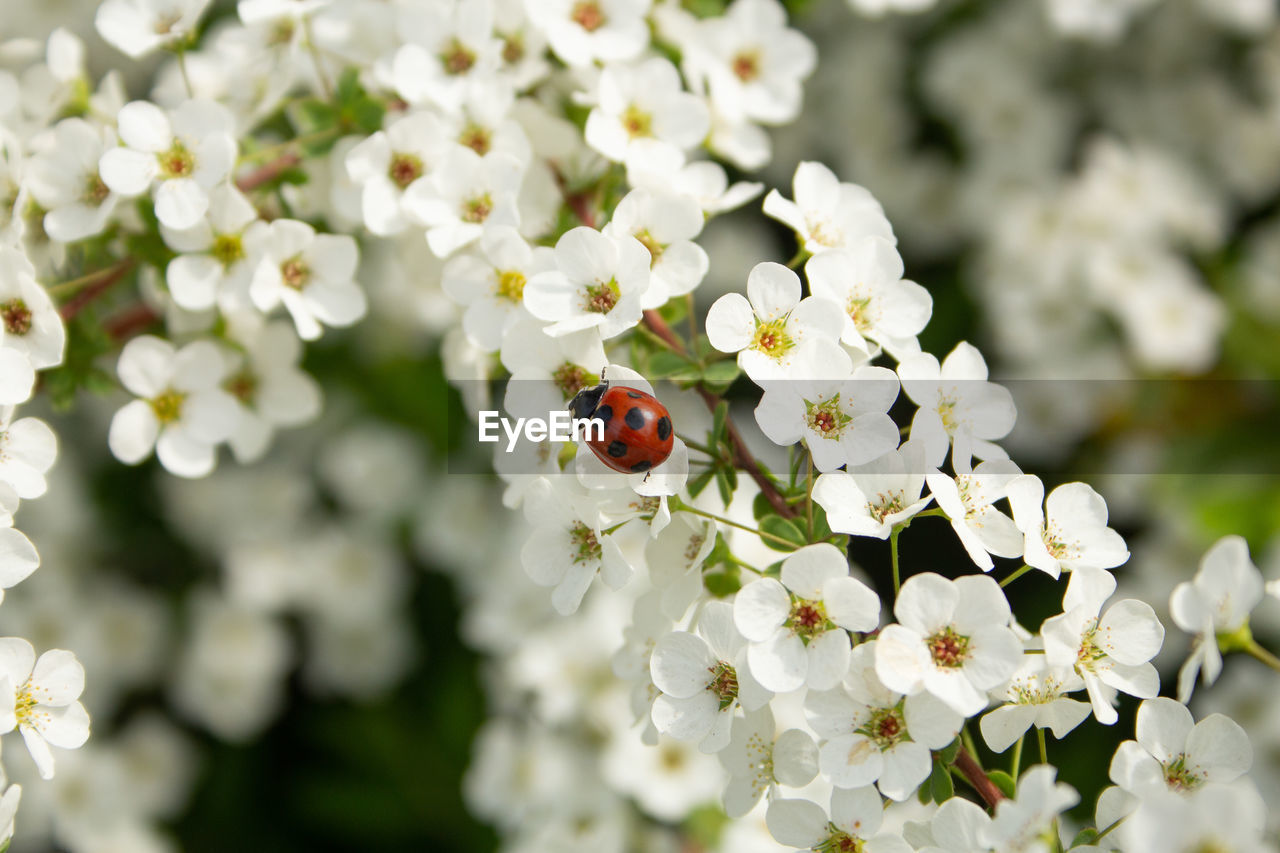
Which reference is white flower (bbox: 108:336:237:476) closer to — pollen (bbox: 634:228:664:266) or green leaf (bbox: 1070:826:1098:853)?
pollen (bbox: 634:228:664:266)

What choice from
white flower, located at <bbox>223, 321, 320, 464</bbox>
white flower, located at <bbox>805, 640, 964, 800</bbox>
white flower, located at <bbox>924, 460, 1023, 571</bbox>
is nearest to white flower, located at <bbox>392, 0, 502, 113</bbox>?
white flower, located at <bbox>223, 321, 320, 464</bbox>

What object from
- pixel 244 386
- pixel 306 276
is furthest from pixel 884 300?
pixel 244 386

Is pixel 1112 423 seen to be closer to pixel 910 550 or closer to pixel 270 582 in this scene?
pixel 910 550

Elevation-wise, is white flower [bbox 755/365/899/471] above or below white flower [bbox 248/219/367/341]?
above

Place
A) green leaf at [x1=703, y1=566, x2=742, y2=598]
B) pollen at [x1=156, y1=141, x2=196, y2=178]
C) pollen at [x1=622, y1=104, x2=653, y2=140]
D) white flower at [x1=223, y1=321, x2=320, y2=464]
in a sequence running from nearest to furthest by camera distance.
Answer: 1. green leaf at [x1=703, y1=566, x2=742, y2=598]
2. pollen at [x1=156, y1=141, x2=196, y2=178]
3. pollen at [x1=622, y1=104, x2=653, y2=140]
4. white flower at [x1=223, y1=321, x2=320, y2=464]

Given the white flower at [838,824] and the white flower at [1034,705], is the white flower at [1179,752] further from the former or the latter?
the white flower at [838,824]

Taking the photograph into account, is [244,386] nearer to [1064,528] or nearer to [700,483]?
[700,483]
